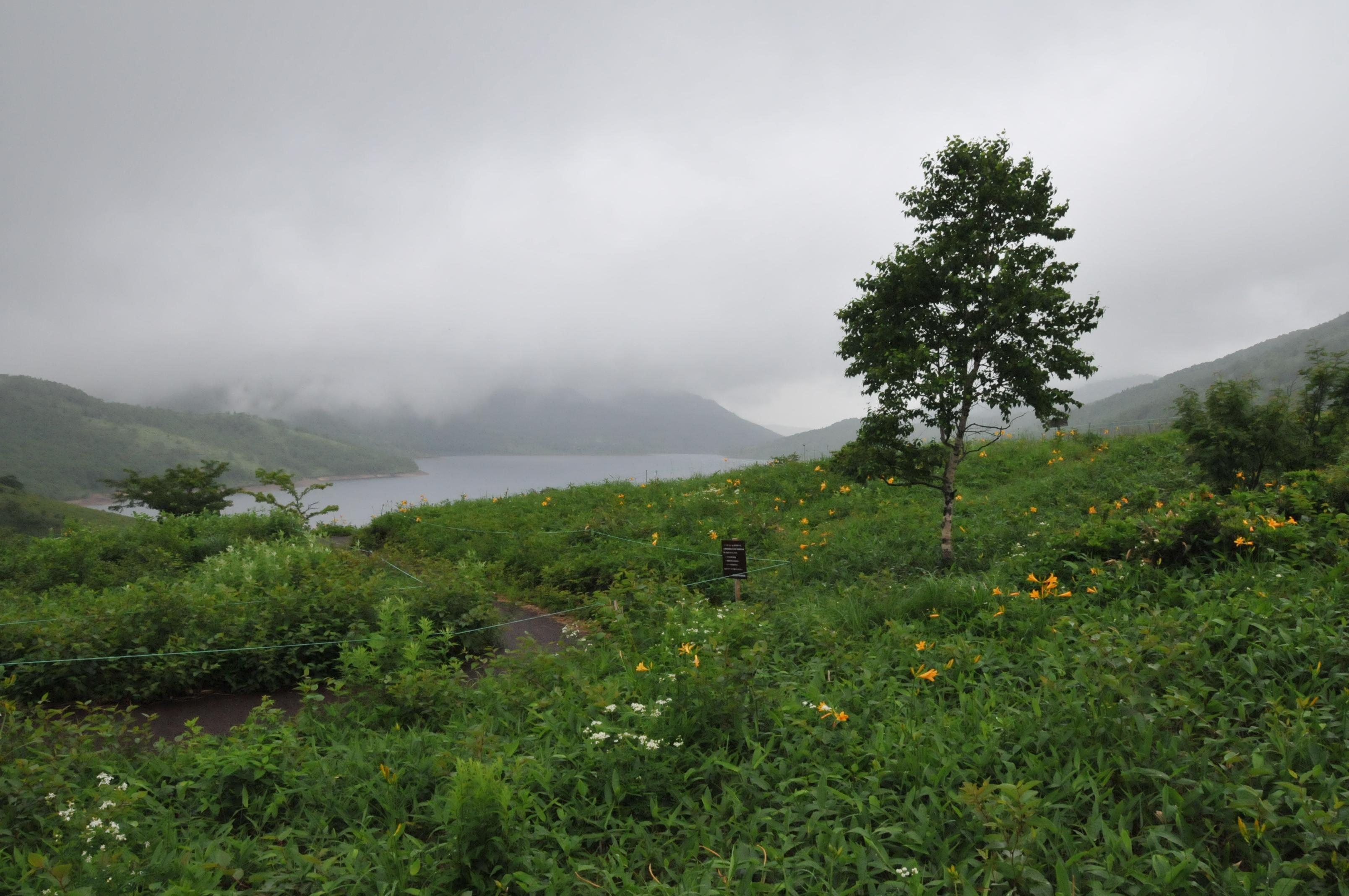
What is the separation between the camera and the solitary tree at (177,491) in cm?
2194

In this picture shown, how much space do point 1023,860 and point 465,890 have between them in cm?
233

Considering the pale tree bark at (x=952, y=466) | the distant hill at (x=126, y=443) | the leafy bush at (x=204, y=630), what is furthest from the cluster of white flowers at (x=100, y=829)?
the distant hill at (x=126, y=443)

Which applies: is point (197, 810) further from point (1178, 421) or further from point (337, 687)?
point (1178, 421)

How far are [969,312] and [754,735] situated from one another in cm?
547

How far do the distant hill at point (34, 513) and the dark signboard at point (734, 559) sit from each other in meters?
24.6

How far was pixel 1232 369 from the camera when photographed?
122812 mm

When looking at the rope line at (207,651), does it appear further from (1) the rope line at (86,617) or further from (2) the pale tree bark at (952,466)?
(2) the pale tree bark at (952,466)

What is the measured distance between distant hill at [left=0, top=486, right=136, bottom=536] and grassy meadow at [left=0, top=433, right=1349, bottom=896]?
73.6 ft

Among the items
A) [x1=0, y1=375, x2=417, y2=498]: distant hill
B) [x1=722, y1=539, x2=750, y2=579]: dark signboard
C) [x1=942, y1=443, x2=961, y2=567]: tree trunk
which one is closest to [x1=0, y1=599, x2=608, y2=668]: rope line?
[x1=722, y1=539, x2=750, y2=579]: dark signboard

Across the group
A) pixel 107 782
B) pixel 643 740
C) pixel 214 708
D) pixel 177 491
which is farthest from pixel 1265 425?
pixel 177 491

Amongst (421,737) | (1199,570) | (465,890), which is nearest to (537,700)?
(421,737)

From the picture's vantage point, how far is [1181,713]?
3.14 m

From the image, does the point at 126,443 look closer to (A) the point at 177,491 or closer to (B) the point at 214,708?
(A) the point at 177,491

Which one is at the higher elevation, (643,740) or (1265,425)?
(1265,425)
